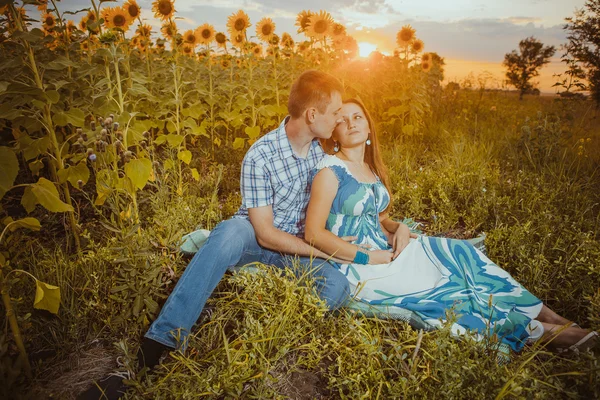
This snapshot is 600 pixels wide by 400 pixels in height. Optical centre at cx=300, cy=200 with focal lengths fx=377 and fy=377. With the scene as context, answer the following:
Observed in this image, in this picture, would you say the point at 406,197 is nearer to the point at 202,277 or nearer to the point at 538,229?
the point at 538,229

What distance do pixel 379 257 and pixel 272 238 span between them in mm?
672

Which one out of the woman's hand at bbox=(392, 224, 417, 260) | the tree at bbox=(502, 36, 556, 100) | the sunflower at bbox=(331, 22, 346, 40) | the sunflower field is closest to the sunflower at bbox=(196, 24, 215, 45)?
the sunflower field

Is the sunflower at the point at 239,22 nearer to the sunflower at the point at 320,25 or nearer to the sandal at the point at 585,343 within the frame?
the sunflower at the point at 320,25

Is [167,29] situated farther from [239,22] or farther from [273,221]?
[273,221]

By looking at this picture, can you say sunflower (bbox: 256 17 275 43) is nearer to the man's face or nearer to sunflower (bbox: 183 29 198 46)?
sunflower (bbox: 183 29 198 46)

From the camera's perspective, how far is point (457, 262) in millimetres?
2279

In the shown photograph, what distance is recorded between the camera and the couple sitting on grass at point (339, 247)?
1.95 meters

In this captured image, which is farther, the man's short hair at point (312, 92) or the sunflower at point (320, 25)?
the sunflower at point (320, 25)

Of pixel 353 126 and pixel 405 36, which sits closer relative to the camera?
pixel 353 126

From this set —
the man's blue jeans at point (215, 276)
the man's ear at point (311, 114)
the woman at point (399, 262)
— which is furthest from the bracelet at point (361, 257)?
the man's ear at point (311, 114)

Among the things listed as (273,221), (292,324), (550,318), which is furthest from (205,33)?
(550,318)

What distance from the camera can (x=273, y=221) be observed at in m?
2.53

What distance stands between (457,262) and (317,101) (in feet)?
4.29

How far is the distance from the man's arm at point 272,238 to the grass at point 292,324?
0.54ft
